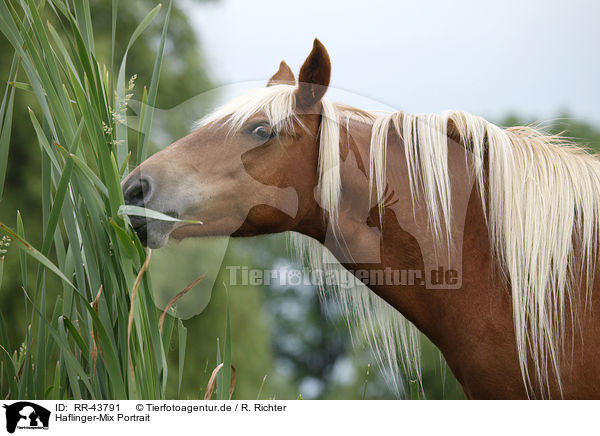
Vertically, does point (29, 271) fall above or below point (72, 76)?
below

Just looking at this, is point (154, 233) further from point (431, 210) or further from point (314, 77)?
point (431, 210)

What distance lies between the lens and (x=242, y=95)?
1082 millimetres

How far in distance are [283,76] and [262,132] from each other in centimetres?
20

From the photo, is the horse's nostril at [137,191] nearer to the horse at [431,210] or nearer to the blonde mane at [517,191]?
the horse at [431,210]

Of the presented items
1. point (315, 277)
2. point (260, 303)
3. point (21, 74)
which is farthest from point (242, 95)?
point (21, 74)

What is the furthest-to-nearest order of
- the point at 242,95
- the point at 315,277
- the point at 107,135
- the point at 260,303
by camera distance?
the point at 260,303
the point at 315,277
the point at 242,95
the point at 107,135

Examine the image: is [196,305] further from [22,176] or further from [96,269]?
[22,176]

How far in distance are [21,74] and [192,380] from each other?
146 cm

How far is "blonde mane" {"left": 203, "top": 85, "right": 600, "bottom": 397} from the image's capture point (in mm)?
949
